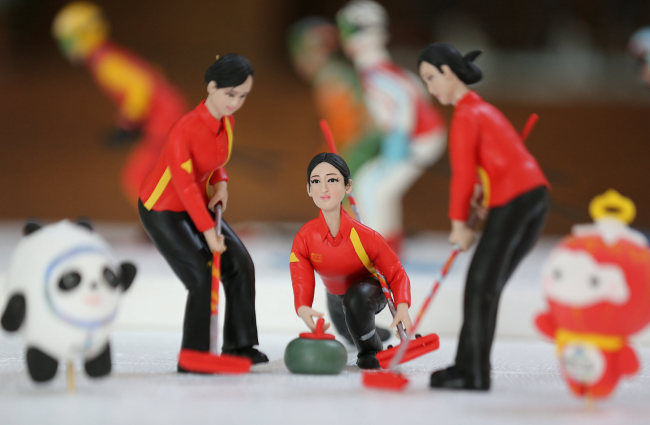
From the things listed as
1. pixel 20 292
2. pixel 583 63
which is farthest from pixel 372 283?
pixel 583 63

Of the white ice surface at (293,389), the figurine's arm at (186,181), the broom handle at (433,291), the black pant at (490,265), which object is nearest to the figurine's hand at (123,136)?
the white ice surface at (293,389)

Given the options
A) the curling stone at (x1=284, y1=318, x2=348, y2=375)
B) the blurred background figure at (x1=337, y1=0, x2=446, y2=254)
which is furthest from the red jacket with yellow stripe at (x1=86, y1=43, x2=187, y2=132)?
the curling stone at (x1=284, y1=318, x2=348, y2=375)

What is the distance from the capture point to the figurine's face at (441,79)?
1862 millimetres

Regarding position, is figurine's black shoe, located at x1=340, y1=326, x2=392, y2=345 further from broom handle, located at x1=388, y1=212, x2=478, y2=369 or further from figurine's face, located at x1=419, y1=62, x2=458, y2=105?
figurine's face, located at x1=419, y1=62, x2=458, y2=105

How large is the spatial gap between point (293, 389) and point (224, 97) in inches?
28.3

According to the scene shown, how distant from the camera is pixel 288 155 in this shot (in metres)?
5.63

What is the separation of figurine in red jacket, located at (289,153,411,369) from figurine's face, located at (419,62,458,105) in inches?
12.0

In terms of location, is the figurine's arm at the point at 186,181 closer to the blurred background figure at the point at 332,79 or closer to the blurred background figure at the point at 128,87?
the blurred background figure at the point at 128,87

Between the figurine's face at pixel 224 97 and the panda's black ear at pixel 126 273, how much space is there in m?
0.45

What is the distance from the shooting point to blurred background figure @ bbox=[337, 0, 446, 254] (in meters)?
3.62

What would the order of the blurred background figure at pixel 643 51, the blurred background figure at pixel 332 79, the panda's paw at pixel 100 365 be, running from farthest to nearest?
1. the blurred background figure at pixel 332 79
2. the blurred background figure at pixel 643 51
3. the panda's paw at pixel 100 365

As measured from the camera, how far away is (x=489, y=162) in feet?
5.89

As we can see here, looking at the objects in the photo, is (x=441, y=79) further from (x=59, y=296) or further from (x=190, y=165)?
(x=59, y=296)

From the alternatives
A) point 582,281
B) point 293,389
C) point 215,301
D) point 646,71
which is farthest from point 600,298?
point 646,71
